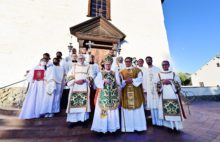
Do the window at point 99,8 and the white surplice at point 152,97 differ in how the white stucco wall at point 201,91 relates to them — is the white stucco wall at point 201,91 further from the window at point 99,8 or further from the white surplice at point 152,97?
the window at point 99,8

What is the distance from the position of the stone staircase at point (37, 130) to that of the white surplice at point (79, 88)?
0.23 meters

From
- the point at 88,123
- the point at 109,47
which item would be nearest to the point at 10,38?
the point at 109,47

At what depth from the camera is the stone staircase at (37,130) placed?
302 cm

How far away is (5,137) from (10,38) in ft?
16.0

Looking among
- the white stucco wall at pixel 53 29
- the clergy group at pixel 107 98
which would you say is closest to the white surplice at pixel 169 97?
the clergy group at pixel 107 98

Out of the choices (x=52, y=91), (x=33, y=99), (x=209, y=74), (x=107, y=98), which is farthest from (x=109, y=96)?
(x=209, y=74)

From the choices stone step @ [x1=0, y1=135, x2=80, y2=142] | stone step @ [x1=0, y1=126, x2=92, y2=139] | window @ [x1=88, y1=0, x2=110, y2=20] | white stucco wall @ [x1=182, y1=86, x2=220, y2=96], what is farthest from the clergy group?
white stucco wall @ [x1=182, y1=86, x2=220, y2=96]

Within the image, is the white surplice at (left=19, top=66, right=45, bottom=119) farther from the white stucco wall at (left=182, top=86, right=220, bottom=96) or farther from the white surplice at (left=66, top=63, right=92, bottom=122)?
the white stucco wall at (left=182, top=86, right=220, bottom=96)

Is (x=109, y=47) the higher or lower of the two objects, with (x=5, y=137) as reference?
higher

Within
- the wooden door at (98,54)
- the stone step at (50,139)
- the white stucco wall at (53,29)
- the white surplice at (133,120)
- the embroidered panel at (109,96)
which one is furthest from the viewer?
the wooden door at (98,54)

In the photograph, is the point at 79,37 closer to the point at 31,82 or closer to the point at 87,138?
the point at 31,82

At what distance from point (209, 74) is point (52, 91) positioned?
81.6 feet

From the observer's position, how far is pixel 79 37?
7020 mm

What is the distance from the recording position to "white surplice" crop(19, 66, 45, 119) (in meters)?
3.82
